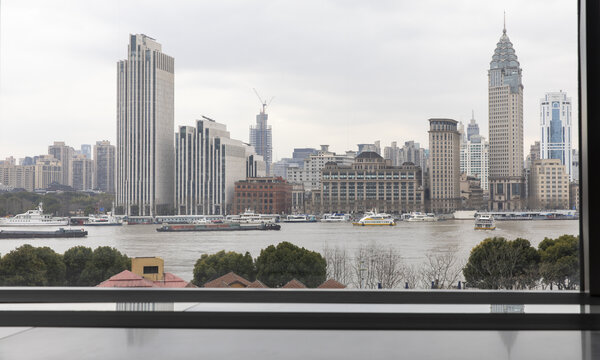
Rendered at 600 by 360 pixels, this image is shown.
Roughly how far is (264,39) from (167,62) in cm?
78

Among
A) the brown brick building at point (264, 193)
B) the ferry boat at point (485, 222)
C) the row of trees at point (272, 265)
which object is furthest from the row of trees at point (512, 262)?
the brown brick building at point (264, 193)

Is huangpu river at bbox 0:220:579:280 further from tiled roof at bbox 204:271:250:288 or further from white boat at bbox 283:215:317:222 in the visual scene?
tiled roof at bbox 204:271:250:288

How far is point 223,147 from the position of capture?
3.49 metres

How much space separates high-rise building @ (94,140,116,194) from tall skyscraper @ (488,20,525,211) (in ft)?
8.46

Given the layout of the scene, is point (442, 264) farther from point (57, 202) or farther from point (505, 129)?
point (57, 202)

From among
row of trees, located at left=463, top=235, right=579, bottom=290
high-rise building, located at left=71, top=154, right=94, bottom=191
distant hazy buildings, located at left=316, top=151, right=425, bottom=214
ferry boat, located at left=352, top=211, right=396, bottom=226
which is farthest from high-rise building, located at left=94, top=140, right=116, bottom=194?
row of trees, located at left=463, top=235, right=579, bottom=290

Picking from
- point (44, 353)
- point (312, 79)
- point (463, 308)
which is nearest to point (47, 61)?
point (312, 79)

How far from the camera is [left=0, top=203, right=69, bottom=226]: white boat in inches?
127

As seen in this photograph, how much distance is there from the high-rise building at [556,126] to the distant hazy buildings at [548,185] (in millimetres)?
53

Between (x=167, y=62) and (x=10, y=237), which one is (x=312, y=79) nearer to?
(x=167, y=62)

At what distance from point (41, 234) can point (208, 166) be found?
4.06 ft

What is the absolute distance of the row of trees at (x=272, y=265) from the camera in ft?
10.8

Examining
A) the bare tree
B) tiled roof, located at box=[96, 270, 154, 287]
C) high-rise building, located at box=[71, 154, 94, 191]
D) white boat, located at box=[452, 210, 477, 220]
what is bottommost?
the bare tree

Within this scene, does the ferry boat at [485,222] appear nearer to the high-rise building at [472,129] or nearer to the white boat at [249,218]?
the high-rise building at [472,129]
